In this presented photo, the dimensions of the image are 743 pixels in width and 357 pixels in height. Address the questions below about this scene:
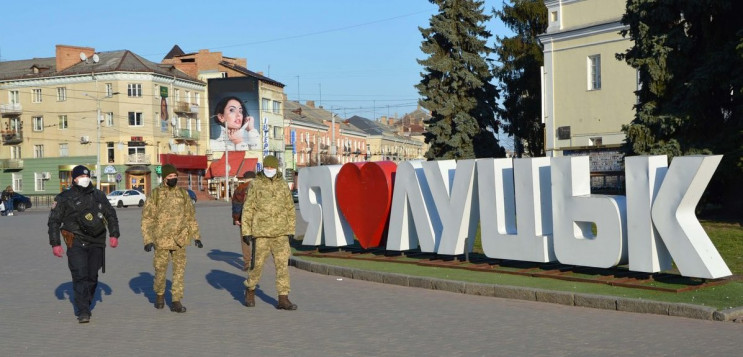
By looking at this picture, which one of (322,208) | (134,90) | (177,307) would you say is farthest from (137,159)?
(177,307)

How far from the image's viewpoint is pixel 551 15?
150ft

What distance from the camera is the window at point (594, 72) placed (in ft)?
143

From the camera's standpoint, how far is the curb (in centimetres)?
1032

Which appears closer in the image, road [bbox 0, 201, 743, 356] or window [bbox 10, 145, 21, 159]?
road [bbox 0, 201, 743, 356]

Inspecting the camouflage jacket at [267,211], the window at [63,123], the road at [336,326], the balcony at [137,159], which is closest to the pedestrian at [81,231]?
the road at [336,326]

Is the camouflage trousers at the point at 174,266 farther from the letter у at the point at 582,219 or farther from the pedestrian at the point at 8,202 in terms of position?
the pedestrian at the point at 8,202

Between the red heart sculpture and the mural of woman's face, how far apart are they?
75406 mm

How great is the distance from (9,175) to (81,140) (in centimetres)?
910

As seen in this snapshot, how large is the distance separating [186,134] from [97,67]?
416 inches

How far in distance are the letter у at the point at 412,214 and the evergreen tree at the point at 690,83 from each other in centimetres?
1151

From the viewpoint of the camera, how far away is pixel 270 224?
11.9m

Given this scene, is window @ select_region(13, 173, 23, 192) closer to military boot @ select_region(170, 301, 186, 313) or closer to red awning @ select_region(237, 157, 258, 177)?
red awning @ select_region(237, 157, 258, 177)

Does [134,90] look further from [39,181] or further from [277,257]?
[277,257]

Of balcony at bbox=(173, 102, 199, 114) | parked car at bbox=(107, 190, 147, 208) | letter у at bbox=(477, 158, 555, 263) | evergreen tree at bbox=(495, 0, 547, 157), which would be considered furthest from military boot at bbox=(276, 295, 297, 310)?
balcony at bbox=(173, 102, 199, 114)
